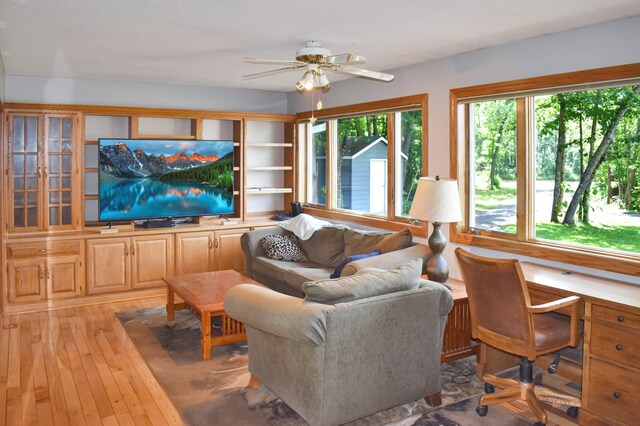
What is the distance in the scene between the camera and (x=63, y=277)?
555 cm

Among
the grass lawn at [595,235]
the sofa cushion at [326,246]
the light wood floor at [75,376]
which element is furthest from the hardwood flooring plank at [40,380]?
the grass lawn at [595,235]

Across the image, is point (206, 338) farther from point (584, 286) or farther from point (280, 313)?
Answer: point (584, 286)

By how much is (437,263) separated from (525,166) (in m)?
1.03

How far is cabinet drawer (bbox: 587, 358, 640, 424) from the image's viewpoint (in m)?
2.84

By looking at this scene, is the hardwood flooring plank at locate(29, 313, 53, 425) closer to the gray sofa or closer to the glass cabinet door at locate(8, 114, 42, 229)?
the glass cabinet door at locate(8, 114, 42, 229)

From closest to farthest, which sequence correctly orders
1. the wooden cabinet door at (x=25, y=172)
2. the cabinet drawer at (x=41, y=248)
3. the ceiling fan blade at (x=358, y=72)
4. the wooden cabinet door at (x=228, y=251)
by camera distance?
1. the ceiling fan blade at (x=358, y=72)
2. the cabinet drawer at (x=41, y=248)
3. the wooden cabinet door at (x=25, y=172)
4. the wooden cabinet door at (x=228, y=251)

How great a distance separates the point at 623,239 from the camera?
11.8 feet

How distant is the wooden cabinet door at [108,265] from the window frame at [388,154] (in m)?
2.33

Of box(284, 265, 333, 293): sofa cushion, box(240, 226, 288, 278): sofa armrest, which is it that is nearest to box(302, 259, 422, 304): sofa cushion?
box(284, 265, 333, 293): sofa cushion

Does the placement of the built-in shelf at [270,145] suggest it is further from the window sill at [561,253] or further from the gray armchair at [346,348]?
the gray armchair at [346,348]

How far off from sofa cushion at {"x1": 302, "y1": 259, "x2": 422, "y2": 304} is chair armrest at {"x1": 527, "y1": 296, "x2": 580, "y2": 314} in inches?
25.6

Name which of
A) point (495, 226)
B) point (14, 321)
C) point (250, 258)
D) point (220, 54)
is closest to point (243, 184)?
point (250, 258)

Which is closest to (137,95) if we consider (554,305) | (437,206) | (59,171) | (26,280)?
(59,171)

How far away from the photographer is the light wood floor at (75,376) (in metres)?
3.22
